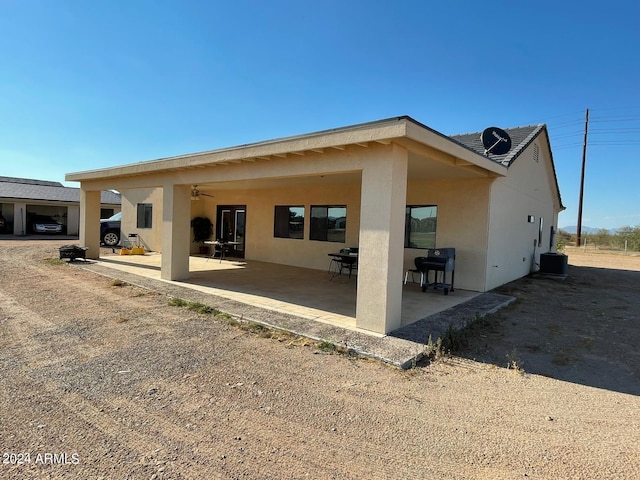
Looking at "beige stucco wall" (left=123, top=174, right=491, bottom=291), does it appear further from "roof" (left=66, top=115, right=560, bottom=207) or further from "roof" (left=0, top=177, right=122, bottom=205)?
"roof" (left=0, top=177, right=122, bottom=205)

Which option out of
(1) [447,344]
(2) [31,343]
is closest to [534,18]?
(1) [447,344]

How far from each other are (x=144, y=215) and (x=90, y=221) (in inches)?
147

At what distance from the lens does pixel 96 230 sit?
12.7m

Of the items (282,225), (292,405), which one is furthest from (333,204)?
(292,405)

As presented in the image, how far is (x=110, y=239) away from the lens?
17.8m

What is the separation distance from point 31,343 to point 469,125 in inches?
549

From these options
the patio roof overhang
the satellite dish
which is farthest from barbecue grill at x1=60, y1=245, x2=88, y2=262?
the satellite dish

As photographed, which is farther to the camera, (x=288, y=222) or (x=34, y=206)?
(x=34, y=206)

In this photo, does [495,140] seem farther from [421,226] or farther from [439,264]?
[439,264]

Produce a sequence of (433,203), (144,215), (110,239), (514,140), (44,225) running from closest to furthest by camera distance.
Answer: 1. (433,203)
2. (514,140)
3. (144,215)
4. (110,239)
5. (44,225)

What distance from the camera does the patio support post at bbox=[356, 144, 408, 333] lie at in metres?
4.85

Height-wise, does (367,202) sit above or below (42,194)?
below

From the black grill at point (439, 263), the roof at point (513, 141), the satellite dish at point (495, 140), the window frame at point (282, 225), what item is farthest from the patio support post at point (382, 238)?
the window frame at point (282, 225)

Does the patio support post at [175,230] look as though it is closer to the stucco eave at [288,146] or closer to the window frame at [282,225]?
the stucco eave at [288,146]
